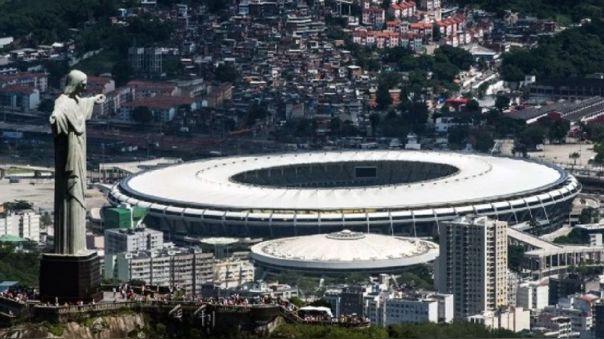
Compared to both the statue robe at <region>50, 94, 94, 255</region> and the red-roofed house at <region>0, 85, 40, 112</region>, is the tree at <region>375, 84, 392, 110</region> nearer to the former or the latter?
the red-roofed house at <region>0, 85, 40, 112</region>

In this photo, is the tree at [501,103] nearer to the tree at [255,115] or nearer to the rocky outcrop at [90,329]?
the tree at [255,115]

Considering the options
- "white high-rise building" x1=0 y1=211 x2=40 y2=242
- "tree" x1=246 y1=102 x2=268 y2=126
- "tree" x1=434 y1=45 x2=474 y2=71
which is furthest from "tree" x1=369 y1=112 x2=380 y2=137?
"white high-rise building" x1=0 y1=211 x2=40 y2=242

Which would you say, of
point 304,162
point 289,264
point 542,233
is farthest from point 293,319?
point 304,162

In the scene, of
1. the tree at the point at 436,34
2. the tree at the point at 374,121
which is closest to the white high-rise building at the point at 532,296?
the tree at the point at 374,121

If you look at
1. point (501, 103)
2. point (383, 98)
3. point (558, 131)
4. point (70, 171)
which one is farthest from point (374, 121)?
point (70, 171)

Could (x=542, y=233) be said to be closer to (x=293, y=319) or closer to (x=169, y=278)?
(x=169, y=278)

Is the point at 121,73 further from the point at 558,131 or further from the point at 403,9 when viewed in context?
the point at 558,131
